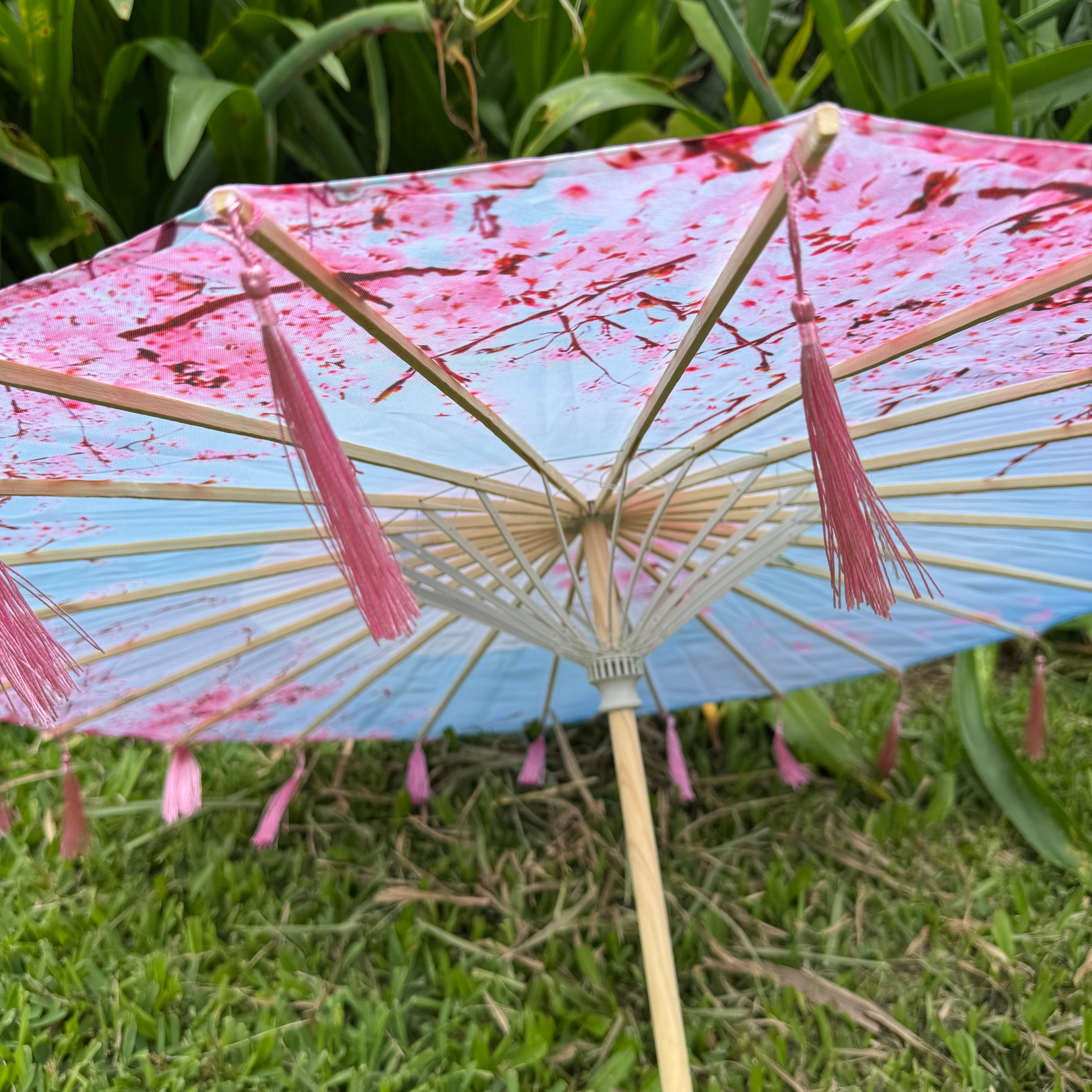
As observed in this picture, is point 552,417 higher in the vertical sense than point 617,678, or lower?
higher

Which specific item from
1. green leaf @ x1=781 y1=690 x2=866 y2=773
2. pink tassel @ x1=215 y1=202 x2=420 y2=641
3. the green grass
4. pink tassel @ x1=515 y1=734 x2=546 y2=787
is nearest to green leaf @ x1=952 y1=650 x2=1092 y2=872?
the green grass

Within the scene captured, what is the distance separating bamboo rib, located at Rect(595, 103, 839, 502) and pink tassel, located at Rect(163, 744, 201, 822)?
0.90 meters

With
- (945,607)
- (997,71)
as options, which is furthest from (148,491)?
(997,71)

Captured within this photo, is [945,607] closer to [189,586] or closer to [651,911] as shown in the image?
[651,911]

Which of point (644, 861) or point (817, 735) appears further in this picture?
point (817, 735)

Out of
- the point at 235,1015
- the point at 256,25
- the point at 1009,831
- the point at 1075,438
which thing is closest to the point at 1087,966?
the point at 1009,831

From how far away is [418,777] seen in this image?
1.62 metres

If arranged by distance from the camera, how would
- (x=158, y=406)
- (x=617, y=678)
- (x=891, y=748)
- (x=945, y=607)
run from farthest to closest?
(x=891, y=748) < (x=945, y=607) < (x=617, y=678) < (x=158, y=406)

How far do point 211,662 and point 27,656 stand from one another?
579mm

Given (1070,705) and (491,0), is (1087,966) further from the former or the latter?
(491,0)

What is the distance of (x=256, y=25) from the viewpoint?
5.24 ft

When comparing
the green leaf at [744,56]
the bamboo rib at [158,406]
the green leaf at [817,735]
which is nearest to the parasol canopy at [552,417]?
the bamboo rib at [158,406]

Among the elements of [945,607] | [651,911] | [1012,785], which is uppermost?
[945,607]

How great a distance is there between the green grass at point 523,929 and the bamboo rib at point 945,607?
47 cm
